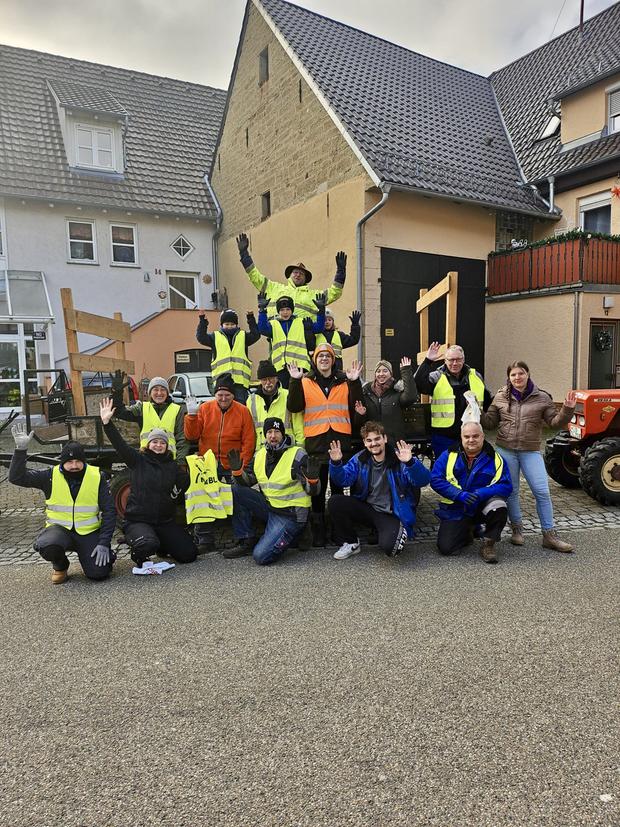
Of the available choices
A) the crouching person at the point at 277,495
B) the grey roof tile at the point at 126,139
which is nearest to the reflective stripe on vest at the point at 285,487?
the crouching person at the point at 277,495

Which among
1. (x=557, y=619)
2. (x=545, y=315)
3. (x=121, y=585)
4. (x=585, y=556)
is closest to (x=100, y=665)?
(x=121, y=585)

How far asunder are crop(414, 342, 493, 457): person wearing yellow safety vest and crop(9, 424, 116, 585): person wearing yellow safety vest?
330 centimetres

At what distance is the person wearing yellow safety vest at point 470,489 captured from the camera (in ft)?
16.8

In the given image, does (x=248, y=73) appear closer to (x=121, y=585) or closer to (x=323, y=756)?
(x=121, y=585)

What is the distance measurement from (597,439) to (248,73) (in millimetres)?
15007

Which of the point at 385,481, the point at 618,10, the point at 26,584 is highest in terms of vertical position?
the point at 618,10

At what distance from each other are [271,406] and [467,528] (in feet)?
7.31

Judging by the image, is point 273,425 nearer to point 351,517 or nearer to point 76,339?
point 351,517

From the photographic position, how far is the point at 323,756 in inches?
100

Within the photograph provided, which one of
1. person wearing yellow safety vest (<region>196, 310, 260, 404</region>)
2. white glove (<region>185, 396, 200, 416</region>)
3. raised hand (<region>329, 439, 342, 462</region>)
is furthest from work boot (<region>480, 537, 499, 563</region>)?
white glove (<region>185, 396, 200, 416</region>)

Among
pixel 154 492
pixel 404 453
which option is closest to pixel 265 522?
pixel 154 492

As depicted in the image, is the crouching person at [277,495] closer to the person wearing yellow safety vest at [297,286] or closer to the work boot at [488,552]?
the work boot at [488,552]

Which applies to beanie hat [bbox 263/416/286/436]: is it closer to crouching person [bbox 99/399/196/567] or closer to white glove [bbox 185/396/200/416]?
crouching person [bbox 99/399/196/567]

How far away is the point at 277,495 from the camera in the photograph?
5.28m
